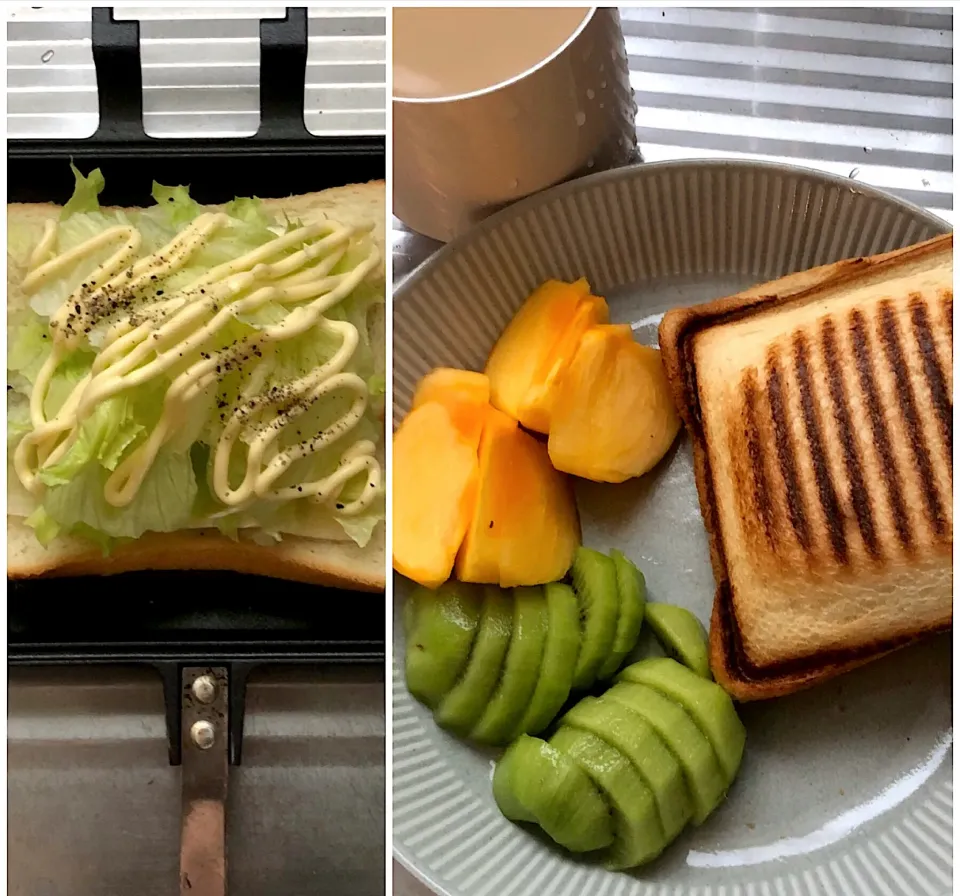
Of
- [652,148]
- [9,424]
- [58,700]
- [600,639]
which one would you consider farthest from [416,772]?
[652,148]

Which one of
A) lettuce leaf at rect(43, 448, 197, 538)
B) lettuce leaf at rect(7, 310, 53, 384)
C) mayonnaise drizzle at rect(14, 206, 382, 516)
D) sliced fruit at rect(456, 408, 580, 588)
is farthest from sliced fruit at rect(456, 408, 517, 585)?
lettuce leaf at rect(7, 310, 53, 384)

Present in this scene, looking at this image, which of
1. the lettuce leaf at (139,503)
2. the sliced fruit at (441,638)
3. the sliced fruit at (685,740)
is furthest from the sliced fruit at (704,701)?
the lettuce leaf at (139,503)

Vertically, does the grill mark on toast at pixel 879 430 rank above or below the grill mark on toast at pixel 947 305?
below

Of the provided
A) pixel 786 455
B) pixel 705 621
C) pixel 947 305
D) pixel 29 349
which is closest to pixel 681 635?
pixel 705 621

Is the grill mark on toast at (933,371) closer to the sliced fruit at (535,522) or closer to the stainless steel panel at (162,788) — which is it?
the sliced fruit at (535,522)

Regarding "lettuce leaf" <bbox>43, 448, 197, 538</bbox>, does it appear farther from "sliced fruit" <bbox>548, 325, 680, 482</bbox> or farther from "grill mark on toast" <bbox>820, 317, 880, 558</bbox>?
"grill mark on toast" <bbox>820, 317, 880, 558</bbox>

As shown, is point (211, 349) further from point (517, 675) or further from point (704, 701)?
point (704, 701)

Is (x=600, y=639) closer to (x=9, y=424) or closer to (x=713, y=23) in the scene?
(x=9, y=424)
